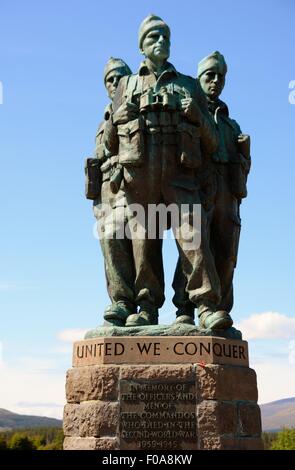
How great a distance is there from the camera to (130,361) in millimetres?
7812

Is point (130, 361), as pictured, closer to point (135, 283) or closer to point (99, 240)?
point (135, 283)

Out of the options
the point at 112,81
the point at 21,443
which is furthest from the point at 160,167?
the point at 21,443

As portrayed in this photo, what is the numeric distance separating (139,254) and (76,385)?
172 cm

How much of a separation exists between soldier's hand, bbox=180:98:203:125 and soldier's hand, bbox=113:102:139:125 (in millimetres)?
568

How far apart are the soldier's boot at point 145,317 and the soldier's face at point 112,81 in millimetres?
2981

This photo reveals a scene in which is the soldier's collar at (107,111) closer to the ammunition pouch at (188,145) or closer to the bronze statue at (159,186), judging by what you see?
the bronze statue at (159,186)

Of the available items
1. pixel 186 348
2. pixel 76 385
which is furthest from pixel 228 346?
pixel 76 385

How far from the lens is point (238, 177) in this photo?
30.5 feet

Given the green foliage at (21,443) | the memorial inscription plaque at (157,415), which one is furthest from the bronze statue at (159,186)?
the green foliage at (21,443)

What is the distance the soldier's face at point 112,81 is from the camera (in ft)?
31.7

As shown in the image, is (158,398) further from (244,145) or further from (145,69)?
(145,69)

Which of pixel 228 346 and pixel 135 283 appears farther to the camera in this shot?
pixel 135 283
